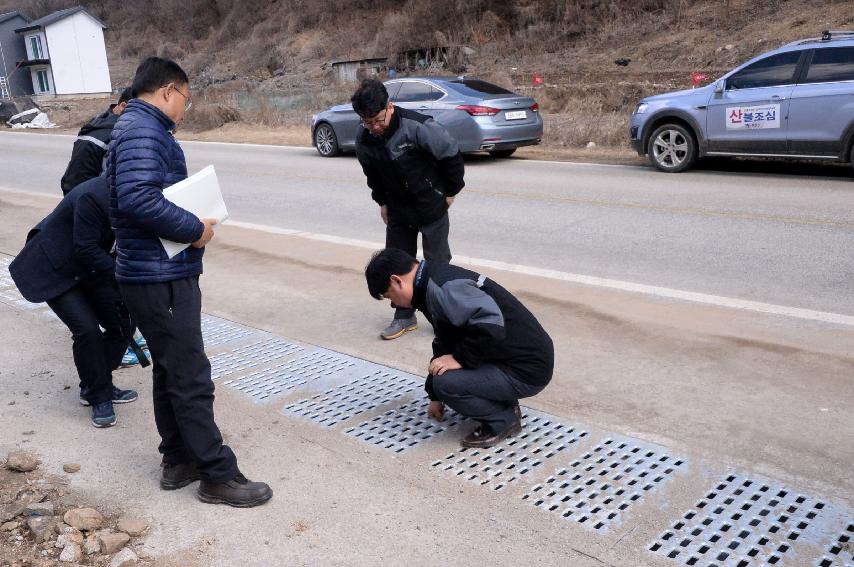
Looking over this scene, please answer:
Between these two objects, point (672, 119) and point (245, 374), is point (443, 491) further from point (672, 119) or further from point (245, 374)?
point (672, 119)

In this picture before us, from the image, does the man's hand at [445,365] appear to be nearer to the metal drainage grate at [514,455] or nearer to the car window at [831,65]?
the metal drainage grate at [514,455]

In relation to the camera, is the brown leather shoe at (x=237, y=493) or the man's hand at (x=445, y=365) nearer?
the brown leather shoe at (x=237, y=493)

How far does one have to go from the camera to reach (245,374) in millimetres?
5445

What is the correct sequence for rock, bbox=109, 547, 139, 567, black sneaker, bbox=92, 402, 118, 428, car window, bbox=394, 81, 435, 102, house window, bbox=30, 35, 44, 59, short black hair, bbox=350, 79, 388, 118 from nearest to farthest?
1. rock, bbox=109, 547, 139, 567
2. black sneaker, bbox=92, 402, 118, 428
3. short black hair, bbox=350, 79, 388, 118
4. car window, bbox=394, 81, 435, 102
5. house window, bbox=30, 35, 44, 59

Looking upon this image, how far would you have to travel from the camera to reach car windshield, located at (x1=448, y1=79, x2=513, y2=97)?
15586 mm

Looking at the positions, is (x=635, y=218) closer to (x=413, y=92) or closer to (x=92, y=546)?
(x=413, y=92)

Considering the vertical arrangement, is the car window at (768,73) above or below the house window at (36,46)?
below

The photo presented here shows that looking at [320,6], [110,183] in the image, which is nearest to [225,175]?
[110,183]

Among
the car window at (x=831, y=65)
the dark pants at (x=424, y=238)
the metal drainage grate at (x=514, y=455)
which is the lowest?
the metal drainage grate at (x=514, y=455)

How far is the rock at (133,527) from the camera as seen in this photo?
3.60 meters

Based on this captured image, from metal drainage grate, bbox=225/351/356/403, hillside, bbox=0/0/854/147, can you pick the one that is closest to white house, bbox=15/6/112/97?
hillside, bbox=0/0/854/147

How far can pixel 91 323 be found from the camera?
15.5 feet

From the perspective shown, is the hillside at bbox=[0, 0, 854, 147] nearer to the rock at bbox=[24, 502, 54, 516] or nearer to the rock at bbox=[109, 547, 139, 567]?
the rock at bbox=[24, 502, 54, 516]

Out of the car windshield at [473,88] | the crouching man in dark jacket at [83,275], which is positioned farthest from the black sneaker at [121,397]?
the car windshield at [473,88]
